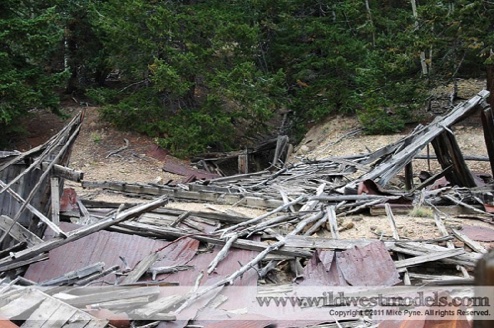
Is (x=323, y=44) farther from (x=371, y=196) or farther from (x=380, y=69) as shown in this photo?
(x=371, y=196)

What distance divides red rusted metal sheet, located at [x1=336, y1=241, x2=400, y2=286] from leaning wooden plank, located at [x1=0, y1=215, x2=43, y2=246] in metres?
3.75

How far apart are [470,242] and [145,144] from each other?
13.3 metres

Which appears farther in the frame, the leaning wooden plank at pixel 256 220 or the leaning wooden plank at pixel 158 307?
the leaning wooden plank at pixel 256 220

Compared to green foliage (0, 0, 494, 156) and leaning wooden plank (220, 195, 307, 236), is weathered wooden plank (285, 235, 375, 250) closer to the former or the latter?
leaning wooden plank (220, 195, 307, 236)

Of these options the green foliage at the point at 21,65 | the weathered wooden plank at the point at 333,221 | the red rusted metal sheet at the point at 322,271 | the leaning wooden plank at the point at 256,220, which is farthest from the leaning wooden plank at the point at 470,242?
the green foliage at the point at 21,65

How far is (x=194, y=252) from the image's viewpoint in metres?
6.32

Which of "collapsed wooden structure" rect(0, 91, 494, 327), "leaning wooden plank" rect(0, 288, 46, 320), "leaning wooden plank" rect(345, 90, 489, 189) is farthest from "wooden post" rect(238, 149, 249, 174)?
"leaning wooden plank" rect(0, 288, 46, 320)

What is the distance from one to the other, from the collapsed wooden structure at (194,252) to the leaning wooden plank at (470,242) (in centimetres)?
2

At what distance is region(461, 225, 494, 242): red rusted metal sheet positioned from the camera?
6.42 metres

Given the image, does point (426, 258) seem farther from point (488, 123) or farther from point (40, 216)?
point (488, 123)

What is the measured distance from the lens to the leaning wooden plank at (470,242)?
596 cm

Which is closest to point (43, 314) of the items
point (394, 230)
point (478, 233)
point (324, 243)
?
point (324, 243)

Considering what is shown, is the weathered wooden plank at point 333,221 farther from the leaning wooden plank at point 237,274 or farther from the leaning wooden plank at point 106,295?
the leaning wooden plank at point 106,295

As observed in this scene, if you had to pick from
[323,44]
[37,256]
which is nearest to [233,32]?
[323,44]
